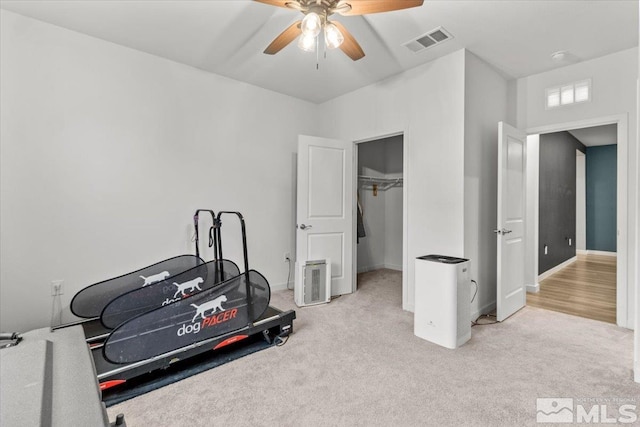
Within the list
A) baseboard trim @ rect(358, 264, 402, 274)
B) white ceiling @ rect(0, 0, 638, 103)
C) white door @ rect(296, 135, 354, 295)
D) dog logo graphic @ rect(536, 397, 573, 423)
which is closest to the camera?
dog logo graphic @ rect(536, 397, 573, 423)

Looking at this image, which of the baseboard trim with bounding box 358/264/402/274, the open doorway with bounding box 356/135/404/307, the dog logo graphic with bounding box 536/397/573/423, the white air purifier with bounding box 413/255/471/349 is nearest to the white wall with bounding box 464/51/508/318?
the white air purifier with bounding box 413/255/471/349

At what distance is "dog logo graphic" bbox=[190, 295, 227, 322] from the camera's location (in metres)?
2.17

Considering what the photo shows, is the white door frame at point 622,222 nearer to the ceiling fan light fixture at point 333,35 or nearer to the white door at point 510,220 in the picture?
the white door at point 510,220

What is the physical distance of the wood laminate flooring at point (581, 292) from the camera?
11.1ft

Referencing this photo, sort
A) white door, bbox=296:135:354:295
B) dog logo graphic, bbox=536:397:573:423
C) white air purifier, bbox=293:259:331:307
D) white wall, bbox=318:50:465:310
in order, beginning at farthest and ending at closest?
1. white door, bbox=296:135:354:295
2. white air purifier, bbox=293:259:331:307
3. white wall, bbox=318:50:465:310
4. dog logo graphic, bbox=536:397:573:423

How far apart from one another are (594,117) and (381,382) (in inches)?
128

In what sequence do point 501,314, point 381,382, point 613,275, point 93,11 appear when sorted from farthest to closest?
point 613,275 < point 501,314 < point 93,11 < point 381,382

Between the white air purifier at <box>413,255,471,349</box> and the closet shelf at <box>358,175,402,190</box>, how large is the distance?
9.33 feet

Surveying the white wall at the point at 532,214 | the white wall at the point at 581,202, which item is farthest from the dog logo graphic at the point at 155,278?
the white wall at the point at 581,202

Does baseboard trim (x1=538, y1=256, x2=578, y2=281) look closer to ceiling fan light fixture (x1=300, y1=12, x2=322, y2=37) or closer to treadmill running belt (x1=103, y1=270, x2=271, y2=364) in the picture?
treadmill running belt (x1=103, y1=270, x2=271, y2=364)

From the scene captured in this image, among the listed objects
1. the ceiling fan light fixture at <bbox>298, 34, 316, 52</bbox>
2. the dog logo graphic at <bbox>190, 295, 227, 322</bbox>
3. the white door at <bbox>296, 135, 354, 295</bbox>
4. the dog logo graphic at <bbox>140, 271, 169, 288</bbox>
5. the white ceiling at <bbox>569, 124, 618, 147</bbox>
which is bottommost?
the dog logo graphic at <bbox>190, 295, 227, 322</bbox>

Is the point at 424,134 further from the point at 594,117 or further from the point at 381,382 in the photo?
the point at 381,382

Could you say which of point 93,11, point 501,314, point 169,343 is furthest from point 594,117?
point 93,11

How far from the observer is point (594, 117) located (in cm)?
306
